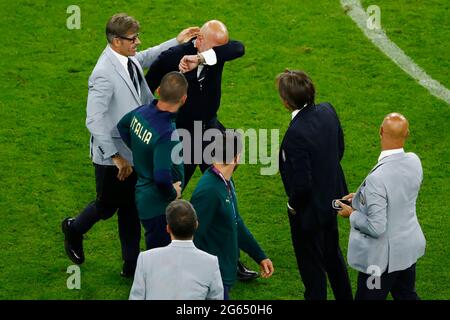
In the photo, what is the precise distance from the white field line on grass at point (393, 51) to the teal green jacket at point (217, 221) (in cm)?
498

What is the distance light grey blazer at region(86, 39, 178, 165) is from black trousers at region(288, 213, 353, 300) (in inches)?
61.2

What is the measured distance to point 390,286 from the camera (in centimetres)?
769

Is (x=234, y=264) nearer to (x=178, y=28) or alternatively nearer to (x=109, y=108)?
(x=109, y=108)

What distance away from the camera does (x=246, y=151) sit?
11.1 m

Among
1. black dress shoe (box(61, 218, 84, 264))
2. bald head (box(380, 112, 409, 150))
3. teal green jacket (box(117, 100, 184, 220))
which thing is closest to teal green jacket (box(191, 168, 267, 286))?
teal green jacket (box(117, 100, 184, 220))

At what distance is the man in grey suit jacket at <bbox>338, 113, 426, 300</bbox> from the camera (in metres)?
7.42

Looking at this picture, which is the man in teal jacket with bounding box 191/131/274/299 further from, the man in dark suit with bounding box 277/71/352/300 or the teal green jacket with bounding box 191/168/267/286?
the man in dark suit with bounding box 277/71/352/300

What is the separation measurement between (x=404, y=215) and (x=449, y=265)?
5.92ft

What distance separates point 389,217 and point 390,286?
1.77 feet

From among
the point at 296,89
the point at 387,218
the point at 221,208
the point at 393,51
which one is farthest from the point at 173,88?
the point at 393,51

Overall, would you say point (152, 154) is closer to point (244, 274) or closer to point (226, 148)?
point (226, 148)

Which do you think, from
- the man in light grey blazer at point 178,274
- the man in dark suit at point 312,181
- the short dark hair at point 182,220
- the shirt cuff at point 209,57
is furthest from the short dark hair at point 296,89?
the man in light grey blazer at point 178,274

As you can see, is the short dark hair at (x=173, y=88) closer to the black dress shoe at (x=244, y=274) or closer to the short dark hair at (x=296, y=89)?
the short dark hair at (x=296, y=89)

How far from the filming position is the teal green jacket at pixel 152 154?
788 cm
